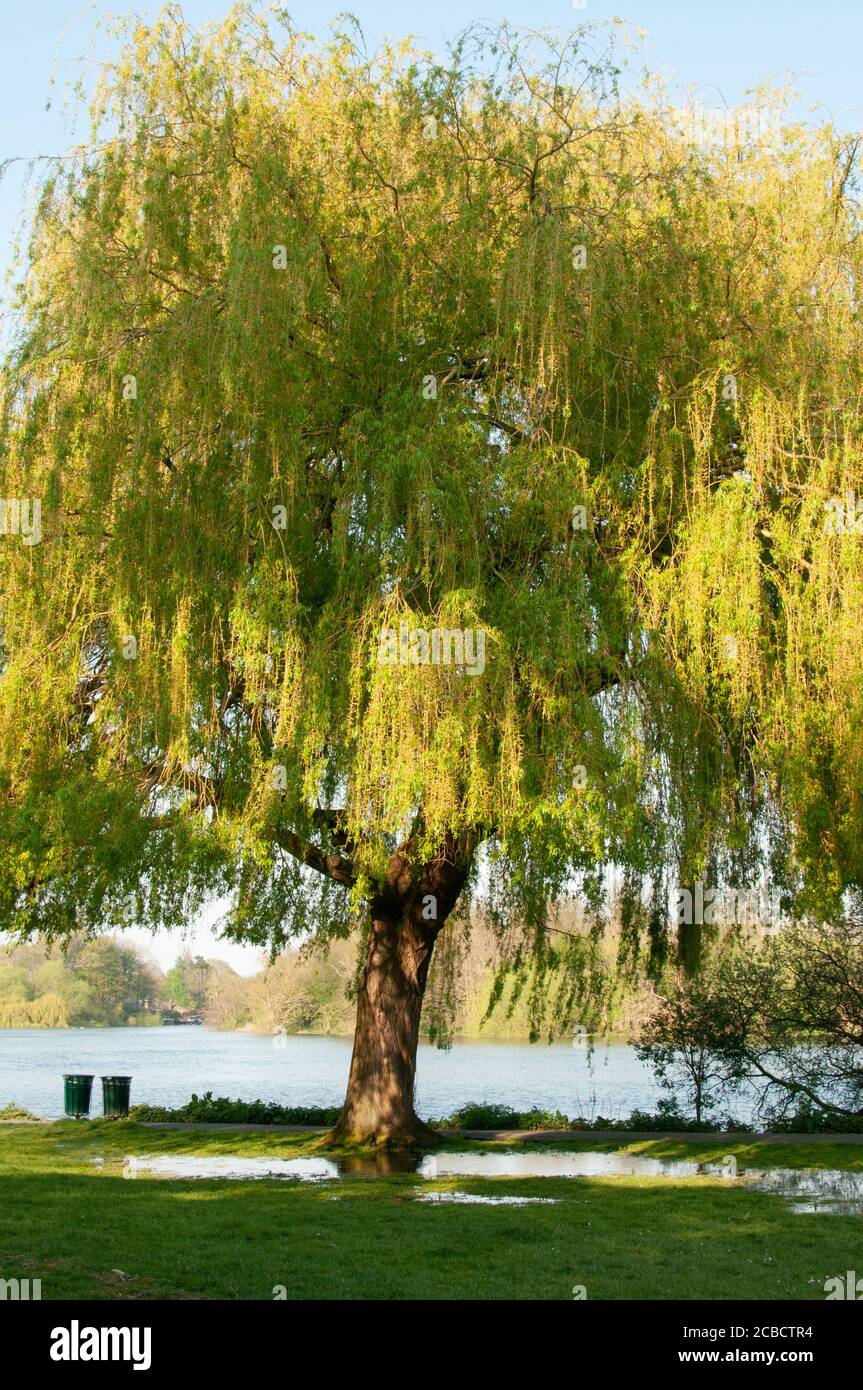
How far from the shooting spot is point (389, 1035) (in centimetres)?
1517

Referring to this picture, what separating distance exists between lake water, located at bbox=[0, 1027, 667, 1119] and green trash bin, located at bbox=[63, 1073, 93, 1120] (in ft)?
10.6

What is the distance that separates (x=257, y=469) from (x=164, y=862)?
3.74m

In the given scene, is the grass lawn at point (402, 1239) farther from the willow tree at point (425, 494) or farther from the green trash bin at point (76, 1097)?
the green trash bin at point (76, 1097)

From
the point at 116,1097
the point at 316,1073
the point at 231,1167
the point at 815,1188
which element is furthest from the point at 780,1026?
the point at 316,1073

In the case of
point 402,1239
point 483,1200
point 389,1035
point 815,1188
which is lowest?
point 815,1188

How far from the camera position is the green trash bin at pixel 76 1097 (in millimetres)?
20094

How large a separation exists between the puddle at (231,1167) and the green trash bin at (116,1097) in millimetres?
5072

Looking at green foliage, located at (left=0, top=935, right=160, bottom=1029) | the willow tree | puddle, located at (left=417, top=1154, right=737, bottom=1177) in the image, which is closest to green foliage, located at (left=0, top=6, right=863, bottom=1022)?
the willow tree

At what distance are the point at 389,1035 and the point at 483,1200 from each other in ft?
13.5

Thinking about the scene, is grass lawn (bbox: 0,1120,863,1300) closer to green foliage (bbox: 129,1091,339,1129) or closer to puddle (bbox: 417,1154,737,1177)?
puddle (bbox: 417,1154,737,1177)

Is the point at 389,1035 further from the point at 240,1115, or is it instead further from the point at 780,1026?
the point at 780,1026

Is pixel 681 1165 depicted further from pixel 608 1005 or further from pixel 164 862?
pixel 164 862

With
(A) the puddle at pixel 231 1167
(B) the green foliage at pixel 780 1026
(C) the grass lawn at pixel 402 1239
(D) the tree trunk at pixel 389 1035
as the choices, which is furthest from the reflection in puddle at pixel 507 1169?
(B) the green foliage at pixel 780 1026

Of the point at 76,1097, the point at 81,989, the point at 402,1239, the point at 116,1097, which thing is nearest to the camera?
the point at 402,1239
